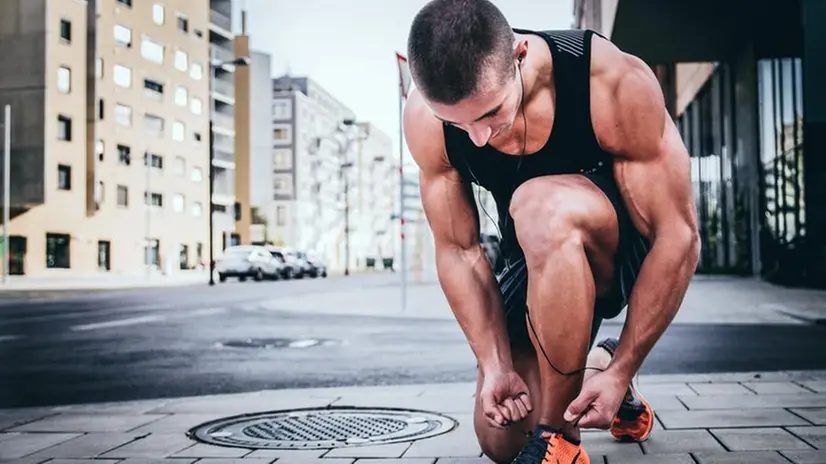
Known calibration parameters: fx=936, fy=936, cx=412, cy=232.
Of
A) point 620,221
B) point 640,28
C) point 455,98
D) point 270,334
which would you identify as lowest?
point 270,334

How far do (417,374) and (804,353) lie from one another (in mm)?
2728

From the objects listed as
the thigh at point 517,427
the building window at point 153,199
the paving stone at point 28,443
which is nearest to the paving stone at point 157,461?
the paving stone at point 28,443

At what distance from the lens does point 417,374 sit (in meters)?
5.71

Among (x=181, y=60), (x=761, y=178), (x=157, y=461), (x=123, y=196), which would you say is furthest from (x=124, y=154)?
(x=157, y=461)

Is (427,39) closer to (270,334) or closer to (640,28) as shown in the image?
(270,334)

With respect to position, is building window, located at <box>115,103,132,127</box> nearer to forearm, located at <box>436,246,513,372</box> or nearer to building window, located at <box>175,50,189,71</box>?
building window, located at <box>175,50,189,71</box>

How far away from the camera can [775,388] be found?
441cm

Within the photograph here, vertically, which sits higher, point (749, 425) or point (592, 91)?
point (592, 91)

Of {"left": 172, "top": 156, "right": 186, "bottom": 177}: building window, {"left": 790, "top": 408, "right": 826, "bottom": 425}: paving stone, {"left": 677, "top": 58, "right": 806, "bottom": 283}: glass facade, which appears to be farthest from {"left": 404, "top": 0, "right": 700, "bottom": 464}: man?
{"left": 172, "top": 156, "right": 186, "bottom": 177}: building window

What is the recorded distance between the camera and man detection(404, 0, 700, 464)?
6.92ft

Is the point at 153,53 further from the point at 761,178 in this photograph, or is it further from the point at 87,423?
the point at 87,423

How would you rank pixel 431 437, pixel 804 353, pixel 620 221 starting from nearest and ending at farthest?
pixel 620 221
pixel 431 437
pixel 804 353

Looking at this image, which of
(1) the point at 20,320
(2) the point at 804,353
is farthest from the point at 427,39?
(1) the point at 20,320

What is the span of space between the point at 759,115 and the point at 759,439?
18363mm
